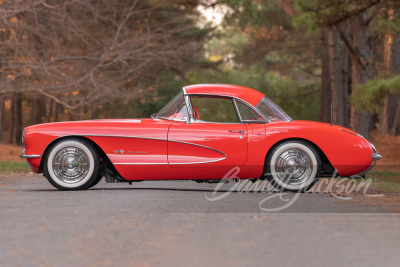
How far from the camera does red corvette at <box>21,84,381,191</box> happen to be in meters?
9.60

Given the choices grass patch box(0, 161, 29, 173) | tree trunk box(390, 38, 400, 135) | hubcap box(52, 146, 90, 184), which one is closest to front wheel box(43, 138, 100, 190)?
hubcap box(52, 146, 90, 184)

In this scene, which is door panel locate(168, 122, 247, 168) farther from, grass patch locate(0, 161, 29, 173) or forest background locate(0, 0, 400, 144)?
forest background locate(0, 0, 400, 144)

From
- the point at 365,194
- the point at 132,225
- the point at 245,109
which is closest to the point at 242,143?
the point at 245,109

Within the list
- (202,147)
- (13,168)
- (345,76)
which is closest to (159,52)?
(13,168)

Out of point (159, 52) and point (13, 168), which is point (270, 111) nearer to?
point (13, 168)

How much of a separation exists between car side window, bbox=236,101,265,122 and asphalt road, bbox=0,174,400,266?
43.1 inches

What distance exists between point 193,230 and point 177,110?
3545 mm

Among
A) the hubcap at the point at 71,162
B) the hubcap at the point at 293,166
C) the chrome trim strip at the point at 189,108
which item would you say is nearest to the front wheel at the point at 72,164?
the hubcap at the point at 71,162

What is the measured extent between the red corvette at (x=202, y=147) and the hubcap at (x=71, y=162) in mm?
14

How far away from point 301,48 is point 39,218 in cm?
3993

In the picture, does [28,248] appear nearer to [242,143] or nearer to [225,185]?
[242,143]

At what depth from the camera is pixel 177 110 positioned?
32.9 feet

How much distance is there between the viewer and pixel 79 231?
6.63 m

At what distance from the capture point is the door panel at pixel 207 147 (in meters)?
9.62
